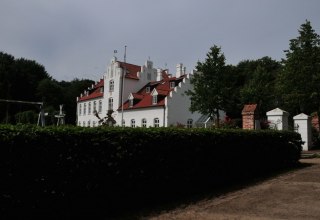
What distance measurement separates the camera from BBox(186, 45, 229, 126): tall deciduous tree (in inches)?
1355

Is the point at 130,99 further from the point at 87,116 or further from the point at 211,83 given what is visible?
the point at 211,83

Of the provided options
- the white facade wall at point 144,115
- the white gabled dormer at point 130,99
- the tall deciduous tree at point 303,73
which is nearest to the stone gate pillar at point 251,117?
the tall deciduous tree at point 303,73

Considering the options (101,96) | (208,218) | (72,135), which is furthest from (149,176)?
(101,96)

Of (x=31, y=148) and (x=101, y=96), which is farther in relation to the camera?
(x=101, y=96)

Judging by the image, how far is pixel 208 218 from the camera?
6723mm

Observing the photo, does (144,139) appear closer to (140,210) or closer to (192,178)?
(140,210)

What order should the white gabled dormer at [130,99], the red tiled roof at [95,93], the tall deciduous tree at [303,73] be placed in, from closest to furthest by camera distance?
the tall deciduous tree at [303,73] < the white gabled dormer at [130,99] < the red tiled roof at [95,93]

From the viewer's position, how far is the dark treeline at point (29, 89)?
68.5 meters

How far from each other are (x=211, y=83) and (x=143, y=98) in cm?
1939

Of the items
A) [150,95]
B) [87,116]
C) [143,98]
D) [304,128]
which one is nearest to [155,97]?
[150,95]

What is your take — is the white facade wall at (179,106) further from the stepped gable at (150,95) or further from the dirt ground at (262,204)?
the dirt ground at (262,204)

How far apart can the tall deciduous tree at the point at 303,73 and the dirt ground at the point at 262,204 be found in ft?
72.6

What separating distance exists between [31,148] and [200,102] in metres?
30.2

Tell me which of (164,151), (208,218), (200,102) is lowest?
(208,218)
